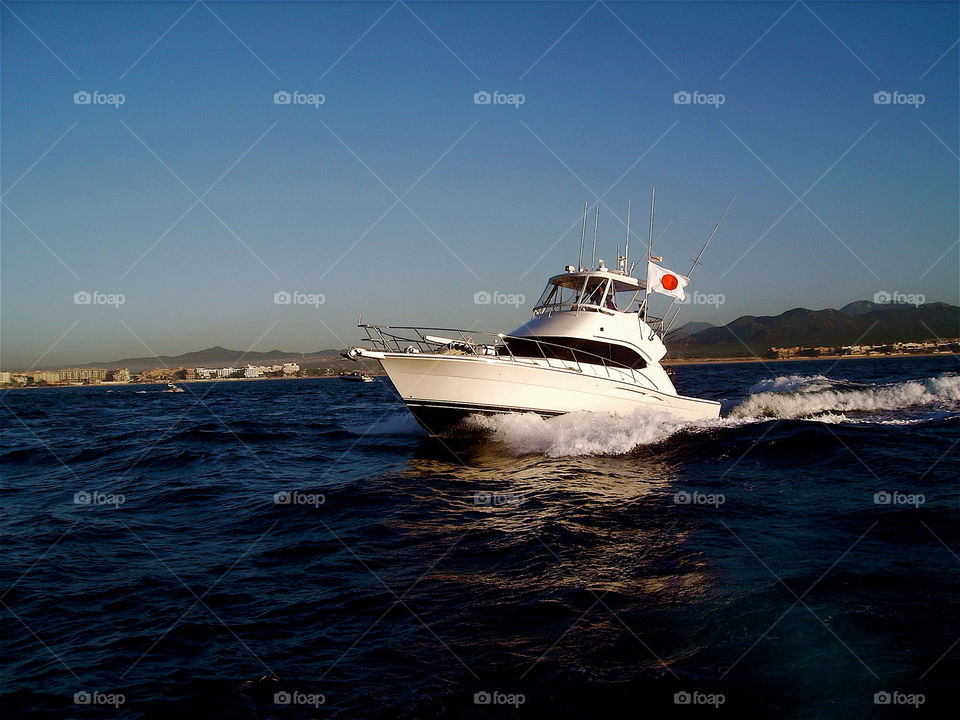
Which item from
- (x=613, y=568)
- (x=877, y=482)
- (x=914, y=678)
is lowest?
(x=914, y=678)

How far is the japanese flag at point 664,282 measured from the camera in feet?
59.6

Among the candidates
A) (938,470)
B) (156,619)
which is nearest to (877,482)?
(938,470)

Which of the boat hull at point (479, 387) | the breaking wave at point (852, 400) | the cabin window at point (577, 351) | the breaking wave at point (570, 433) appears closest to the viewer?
the breaking wave at point (570, 433)

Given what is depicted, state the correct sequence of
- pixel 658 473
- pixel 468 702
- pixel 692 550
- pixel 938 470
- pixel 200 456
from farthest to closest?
pixel 200 456, pixel 658 473, pixel 938 470, pixel 692 550, pixel 468 702

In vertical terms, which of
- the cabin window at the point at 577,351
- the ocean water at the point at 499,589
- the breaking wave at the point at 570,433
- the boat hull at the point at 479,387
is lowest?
the ocean water at the point at 499,589

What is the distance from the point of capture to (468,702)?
161 inches

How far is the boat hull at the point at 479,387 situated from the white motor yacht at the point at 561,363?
0.03m

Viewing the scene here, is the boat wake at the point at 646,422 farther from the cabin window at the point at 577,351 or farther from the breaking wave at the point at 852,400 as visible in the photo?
the cabin window at the point at 577,351

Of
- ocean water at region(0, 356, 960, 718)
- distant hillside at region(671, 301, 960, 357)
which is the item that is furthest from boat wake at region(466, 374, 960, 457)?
distant hillside at region(671, 301, 960, 357)

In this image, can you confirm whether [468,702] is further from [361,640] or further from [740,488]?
[740,488]

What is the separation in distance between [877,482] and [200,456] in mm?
16191

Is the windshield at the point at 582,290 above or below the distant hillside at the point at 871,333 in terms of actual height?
below

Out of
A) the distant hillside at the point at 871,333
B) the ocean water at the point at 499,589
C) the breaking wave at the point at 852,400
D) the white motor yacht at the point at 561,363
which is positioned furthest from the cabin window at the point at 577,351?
the distant hillside at the point at 871,333

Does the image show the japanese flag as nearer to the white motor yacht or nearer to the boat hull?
the white motor yacht
